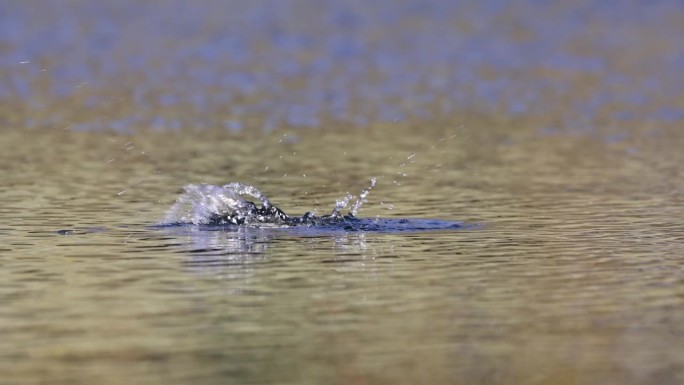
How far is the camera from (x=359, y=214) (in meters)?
13.7

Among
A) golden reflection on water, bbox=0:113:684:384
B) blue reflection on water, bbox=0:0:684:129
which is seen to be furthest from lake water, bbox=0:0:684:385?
blue reflection on water, bbox=0:0:684:129

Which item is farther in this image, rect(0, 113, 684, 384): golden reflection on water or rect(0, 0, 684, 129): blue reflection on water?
rect(0, 0, 684, 129): blue reflection on water

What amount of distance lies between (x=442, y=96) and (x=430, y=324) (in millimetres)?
17953

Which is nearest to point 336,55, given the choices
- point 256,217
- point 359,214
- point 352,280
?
point 359,214

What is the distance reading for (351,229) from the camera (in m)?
12.7

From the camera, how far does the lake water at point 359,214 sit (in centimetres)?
827

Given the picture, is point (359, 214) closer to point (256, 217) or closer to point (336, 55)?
point (256, 217)

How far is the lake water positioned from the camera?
8266 millimetres

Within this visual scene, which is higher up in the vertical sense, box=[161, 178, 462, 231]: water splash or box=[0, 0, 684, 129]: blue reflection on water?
box=[0, 0, 684, 129]: blue reflection on water

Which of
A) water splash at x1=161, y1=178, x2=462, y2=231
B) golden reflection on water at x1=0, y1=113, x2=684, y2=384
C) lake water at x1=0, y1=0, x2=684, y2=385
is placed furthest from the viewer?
water splash at x1=161, y1=178, x2=462, y2=231

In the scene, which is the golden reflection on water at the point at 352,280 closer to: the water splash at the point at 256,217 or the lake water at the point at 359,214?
the lake water at the point at 359,214

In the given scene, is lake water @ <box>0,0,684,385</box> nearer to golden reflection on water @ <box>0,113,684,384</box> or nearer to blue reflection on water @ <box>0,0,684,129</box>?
golden reflection on water @ <box>0,113,684,384</box>

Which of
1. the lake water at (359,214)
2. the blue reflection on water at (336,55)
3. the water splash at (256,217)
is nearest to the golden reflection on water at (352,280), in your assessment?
the lake water at (359,214)

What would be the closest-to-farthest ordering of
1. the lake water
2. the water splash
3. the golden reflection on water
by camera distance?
the golden reflection on water, the lake water, the water splash
